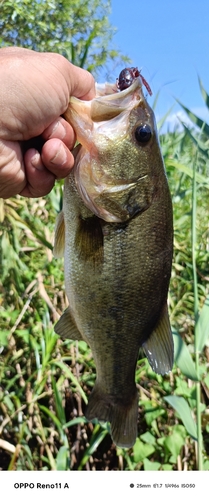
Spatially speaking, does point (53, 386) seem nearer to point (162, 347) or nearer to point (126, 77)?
point (162, 347)

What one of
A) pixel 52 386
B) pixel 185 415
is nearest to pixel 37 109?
pixel 185 415

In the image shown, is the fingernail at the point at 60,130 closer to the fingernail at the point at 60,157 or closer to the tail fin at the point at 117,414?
the fingernail at the point at 60,157

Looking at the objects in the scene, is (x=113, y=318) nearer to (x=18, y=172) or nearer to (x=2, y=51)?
(x=18, y=172)

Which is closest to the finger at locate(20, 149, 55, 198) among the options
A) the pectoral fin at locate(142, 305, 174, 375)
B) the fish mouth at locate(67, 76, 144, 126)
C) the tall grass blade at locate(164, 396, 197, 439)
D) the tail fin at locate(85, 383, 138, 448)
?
the fish mouth at locate(67, 76, 144, 126)

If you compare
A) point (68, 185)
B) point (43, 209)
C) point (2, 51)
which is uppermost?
point (2, 51)

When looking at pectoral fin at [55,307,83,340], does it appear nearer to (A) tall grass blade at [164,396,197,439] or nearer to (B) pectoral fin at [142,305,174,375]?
(B) pectoral fin at [142,305,174,375]
